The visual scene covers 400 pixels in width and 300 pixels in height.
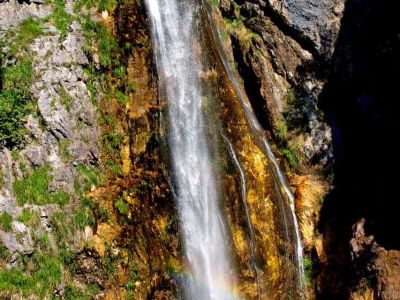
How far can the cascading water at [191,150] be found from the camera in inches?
402

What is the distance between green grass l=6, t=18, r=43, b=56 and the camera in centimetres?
1066

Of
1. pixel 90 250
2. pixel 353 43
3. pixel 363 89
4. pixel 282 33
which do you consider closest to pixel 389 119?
pixel 363 89

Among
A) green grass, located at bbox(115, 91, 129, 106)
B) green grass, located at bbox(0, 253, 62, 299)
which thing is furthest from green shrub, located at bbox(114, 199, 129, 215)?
green grass, located at bbox(115, 91, 129, 106)

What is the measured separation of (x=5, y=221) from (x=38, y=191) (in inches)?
35.9

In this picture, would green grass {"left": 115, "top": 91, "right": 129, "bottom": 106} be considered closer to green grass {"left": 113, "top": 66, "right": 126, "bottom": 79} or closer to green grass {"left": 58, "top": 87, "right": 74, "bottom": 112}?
green grass {"left": 113, "top": 66, "right": 126, "bottom": 79}

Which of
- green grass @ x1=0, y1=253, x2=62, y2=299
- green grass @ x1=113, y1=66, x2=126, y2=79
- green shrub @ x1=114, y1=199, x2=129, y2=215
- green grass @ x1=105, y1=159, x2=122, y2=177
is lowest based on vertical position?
green grass @ x1=0, y1=253, x2=62, y2=299

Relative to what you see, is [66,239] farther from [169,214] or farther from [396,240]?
[396,240]

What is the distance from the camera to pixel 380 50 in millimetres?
11172

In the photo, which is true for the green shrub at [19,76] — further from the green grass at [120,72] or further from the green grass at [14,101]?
the green grass at [120,72]

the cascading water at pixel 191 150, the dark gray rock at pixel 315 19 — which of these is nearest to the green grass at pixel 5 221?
the cascading water at pixel 191 150

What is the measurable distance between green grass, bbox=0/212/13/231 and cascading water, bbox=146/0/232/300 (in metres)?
3.68

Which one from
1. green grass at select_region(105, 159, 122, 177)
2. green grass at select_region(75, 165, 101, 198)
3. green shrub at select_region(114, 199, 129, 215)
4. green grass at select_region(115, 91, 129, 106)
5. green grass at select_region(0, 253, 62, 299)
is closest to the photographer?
green grass at select_region(0, 253, 62, 299)

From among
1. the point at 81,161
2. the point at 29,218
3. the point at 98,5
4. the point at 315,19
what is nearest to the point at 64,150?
the point at 81,161

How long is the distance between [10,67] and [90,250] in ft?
15.3
